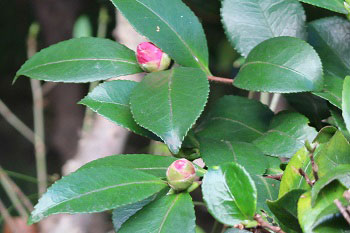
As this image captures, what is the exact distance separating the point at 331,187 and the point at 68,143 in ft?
5.88

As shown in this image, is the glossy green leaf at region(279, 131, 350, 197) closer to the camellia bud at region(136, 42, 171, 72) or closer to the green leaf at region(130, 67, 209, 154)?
the green leaf at region(130, 67, 209, 154)

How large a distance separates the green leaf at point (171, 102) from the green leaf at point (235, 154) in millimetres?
69

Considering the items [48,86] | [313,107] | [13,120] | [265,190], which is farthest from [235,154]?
[13,120]

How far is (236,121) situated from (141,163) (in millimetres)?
166

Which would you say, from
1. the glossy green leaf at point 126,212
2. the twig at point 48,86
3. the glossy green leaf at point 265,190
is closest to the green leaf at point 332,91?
the glossy green leaf at point 265,190

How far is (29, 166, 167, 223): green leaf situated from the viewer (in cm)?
51

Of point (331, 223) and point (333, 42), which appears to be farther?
point (333, 42)

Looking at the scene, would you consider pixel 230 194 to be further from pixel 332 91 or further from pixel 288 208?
pixel 332 91

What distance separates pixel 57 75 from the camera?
2.23ft

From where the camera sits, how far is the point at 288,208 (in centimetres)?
47

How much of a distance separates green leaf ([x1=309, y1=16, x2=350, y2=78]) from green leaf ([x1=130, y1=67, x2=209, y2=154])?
0.59ft

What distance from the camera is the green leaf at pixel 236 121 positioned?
27.6 inches

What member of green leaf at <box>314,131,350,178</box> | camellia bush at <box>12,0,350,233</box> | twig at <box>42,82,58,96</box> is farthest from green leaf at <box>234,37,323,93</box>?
twig at <box>42,82,58,96</box>

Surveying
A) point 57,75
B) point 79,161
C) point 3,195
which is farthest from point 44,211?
point 3,195
